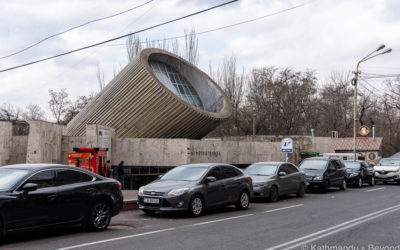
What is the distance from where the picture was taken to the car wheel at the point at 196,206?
11682 millimetres

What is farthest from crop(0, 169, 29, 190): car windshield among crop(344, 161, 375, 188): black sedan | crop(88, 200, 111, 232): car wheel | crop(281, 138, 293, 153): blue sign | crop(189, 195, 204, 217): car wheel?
crop(344, 161, 375, 188): black sedan

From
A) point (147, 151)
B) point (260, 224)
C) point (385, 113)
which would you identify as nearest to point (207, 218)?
point (260, 224)

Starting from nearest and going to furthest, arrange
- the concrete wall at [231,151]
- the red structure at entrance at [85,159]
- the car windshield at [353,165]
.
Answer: the red structure at entrance at [85,159] < the concrete wall at [231,151] < the car windshield at [353,165]

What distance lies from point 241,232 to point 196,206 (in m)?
2.74

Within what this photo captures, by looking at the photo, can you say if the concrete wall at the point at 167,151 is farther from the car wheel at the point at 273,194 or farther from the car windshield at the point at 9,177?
the car windshield at the point at 9,177

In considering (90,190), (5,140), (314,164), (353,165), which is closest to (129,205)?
(90,190)

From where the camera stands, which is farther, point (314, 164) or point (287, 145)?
point (287, 145)

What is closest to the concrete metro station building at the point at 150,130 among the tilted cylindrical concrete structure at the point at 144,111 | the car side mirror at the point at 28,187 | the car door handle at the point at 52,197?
the tilted cylindrical concrete structure at the point at 144,111

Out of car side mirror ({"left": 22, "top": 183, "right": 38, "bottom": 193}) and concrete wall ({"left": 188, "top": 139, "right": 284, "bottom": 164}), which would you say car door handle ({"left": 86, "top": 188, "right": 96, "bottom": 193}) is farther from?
concrete wall ({"left": 188, "top": 139, "right": 284, "bottom": 164})

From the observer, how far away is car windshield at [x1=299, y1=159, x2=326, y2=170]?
68.7ft

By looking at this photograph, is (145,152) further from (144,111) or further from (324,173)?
(324,173)

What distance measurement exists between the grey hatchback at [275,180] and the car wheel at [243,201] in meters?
2.05

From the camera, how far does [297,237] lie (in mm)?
8641

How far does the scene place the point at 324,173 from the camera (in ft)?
66.4
